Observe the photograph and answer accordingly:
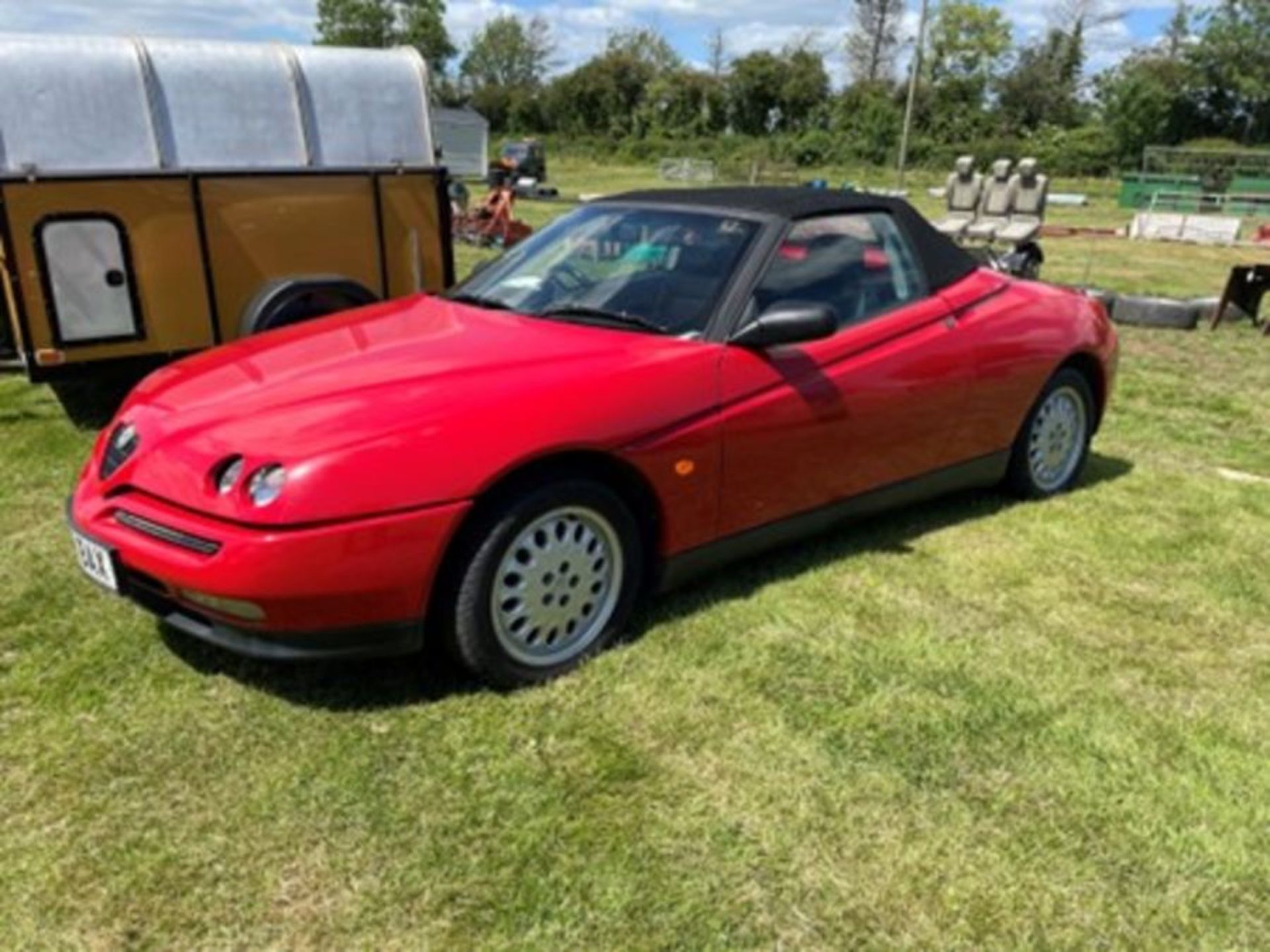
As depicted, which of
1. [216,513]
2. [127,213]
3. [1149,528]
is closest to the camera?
[216,513]

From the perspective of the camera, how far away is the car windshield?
3.81m

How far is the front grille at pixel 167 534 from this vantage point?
285cm

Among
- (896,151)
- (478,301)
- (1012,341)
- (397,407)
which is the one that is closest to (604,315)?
(478,301)

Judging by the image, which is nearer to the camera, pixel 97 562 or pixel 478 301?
pixel 97 562

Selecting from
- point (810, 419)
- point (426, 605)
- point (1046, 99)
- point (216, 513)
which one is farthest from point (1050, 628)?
point (1046, 99)

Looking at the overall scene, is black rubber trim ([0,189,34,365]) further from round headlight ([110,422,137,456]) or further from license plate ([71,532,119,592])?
license plate ([71,532,119,592])

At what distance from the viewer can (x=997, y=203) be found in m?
15.7

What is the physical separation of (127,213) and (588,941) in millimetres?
4872

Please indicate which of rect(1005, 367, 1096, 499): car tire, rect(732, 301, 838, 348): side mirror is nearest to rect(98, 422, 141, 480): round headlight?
rect(732, 301, 838, 348): side mirror

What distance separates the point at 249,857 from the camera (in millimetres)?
2570

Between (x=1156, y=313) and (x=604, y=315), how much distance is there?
8767mm

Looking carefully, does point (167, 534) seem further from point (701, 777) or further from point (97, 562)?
point (701, 777)

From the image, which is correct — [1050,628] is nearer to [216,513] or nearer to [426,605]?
[426,605]

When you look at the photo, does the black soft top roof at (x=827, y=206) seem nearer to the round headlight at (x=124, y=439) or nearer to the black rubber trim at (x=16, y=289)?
the round headlight at (x=124, y=439)
